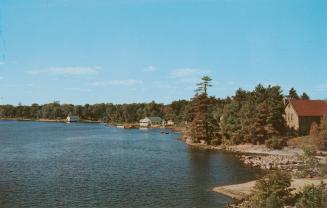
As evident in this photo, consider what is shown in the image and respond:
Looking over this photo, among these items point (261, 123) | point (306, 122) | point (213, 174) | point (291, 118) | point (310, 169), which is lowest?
point (213, 174)

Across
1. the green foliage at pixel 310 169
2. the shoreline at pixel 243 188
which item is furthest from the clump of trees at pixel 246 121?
the shoreline at pixel 243 188

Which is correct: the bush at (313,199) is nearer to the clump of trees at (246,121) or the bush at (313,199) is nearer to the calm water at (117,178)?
the calm water at (117,178)

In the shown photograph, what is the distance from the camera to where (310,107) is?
88.8 meters

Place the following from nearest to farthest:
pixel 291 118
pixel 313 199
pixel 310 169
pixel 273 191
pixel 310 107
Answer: pixel 313 199 < pixel 273 191 < pixel 310 169 < pixel 310 107 < pixel 291 118

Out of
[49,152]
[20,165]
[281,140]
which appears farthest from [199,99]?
[20,165]

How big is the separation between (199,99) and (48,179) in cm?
5749

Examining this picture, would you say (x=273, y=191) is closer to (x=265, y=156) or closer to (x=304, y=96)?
(x=265, y=156)

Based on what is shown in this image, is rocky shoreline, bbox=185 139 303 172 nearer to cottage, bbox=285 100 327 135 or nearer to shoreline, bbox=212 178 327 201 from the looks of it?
cottage, bbox=285 100 327 135

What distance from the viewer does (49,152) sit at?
84.6m

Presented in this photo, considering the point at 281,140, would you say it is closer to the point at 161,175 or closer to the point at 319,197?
the point at 161,175

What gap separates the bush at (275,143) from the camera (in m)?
77.5

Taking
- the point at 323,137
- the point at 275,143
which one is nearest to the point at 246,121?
the point at 275,143

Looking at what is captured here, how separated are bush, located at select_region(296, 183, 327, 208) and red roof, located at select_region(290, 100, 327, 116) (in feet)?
179

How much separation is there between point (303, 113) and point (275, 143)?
12871 mm
